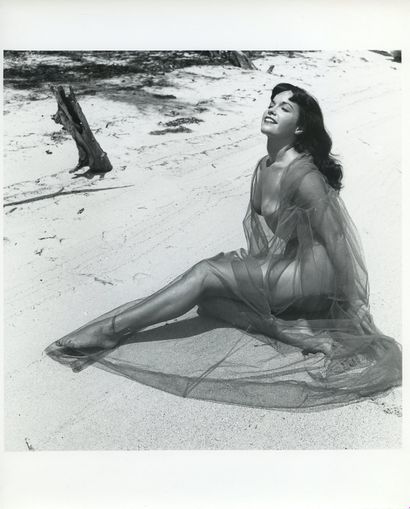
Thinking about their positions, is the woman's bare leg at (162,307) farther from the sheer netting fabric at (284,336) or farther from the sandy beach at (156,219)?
the sandy beach at (156,219)

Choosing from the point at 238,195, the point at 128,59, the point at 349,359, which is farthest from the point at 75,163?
the point at 349,359

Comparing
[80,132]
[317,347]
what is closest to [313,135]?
[317,347]

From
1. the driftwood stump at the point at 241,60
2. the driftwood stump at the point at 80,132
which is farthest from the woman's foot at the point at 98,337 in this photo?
the driftwood stump at the point at 241,60

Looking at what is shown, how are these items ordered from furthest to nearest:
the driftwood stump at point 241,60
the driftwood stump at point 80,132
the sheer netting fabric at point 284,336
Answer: the driftwood stump at point 80,132
the driftwood stump at point 241,60
the sheer netting fabric at point 284,336

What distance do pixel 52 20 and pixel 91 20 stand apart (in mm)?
226

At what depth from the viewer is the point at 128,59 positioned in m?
4.82

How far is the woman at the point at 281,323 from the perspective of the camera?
4062mm

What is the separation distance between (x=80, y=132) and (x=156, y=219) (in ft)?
2.50

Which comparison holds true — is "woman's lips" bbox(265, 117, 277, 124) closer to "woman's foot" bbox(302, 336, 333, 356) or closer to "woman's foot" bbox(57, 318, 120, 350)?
"woman's foot" bbox(302, 336, 333, 356)

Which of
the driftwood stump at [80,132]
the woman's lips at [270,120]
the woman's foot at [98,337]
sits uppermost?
the woman's lips at [270,120]

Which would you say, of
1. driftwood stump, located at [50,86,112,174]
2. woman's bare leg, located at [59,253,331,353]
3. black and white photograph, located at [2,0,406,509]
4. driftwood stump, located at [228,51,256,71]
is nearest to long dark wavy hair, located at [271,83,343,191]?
black and white photograph, located at [2,0,406,509]

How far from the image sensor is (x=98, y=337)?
416cm

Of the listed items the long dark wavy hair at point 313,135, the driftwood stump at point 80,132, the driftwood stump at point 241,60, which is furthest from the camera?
the driftwood stump at point 80,132

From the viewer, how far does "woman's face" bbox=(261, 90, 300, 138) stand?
4336mm
